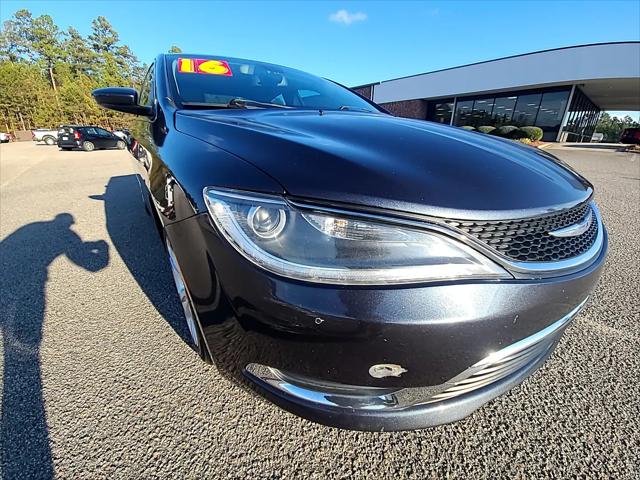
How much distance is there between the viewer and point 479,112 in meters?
27.4

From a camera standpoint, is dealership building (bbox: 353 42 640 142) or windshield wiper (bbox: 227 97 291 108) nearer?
windshield wiper (bbox: 227 97 291 108)

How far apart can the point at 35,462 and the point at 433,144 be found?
1841mm

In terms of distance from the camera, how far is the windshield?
6.38ft

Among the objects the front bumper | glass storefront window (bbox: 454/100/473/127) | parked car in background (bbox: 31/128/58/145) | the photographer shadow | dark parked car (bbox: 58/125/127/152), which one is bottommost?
parked car in background (bbox: 31/128/58/145)

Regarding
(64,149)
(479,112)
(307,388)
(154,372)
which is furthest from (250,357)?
(479,112)

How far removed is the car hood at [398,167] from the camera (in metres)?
0.90

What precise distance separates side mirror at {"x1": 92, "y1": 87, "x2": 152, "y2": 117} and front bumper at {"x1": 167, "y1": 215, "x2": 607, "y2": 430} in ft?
4.17

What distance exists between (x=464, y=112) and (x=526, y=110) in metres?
5.03

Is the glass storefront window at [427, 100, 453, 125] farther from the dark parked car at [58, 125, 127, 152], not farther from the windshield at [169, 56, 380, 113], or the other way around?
the windshield at [169, 56, 380, 113]

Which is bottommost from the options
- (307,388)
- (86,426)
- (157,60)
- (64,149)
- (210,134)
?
(64,149)

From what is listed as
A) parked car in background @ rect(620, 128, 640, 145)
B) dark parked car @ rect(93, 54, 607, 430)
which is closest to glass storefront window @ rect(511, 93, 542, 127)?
parked car in background @ rect(620, 128, 640, 145)

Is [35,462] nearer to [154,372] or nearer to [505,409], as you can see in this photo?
[154,372]

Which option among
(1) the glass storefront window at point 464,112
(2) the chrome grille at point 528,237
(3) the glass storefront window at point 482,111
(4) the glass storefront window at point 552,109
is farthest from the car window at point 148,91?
(1) the glass storefront window at point 464,112

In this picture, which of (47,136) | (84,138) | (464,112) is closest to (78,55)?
(47,136)
